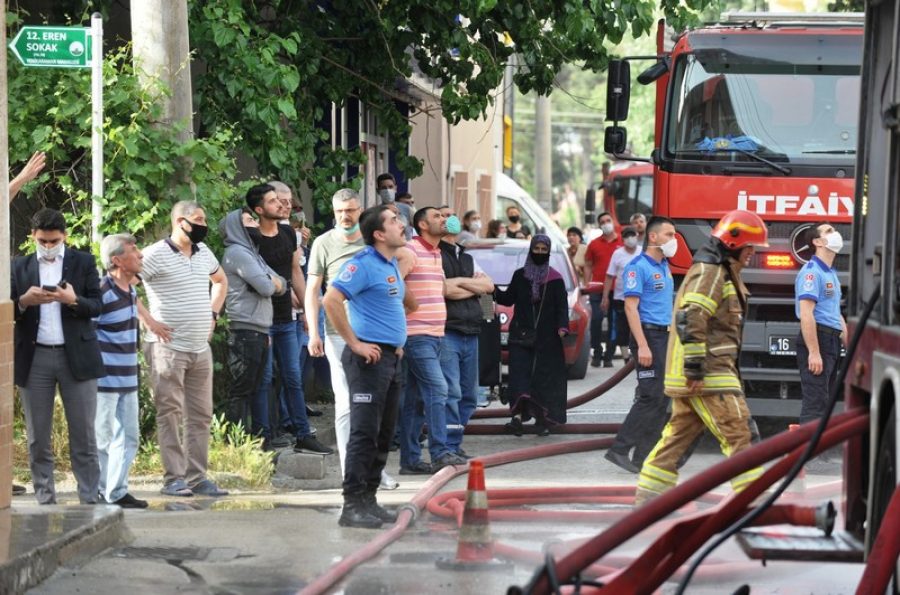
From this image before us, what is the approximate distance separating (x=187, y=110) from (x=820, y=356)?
4974 millimetres

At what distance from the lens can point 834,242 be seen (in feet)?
40.5

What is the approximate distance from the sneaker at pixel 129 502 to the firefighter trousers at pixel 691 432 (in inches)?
118

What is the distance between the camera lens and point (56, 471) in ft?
37.3

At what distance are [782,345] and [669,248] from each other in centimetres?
133

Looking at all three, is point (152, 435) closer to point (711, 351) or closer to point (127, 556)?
point (127, 556)

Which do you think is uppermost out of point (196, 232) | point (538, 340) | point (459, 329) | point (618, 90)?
point (618, 90)

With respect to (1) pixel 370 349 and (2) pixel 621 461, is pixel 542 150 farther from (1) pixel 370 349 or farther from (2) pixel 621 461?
(1) pixel 370 349

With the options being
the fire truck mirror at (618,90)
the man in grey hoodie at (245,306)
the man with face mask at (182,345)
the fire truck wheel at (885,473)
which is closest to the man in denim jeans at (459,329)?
the man in grey hoodie at (245,306)

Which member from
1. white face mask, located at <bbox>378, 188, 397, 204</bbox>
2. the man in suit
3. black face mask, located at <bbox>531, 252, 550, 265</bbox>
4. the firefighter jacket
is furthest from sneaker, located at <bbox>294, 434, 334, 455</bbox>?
white face mask, located at <bbox>378, 188, 397, 204</bbox>

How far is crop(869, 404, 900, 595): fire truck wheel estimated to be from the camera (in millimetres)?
5848

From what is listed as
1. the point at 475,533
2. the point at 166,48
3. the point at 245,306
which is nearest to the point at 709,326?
the point at 475,533

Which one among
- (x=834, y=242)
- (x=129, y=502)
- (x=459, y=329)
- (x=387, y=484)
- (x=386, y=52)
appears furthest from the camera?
(x=386, y=52)

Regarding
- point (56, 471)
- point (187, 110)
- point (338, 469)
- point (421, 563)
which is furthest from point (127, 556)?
point (187, 110)

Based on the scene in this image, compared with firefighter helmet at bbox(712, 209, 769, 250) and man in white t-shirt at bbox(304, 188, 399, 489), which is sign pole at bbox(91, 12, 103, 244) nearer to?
man in white t-shirt at bbox(304, 188, 399, 489)
